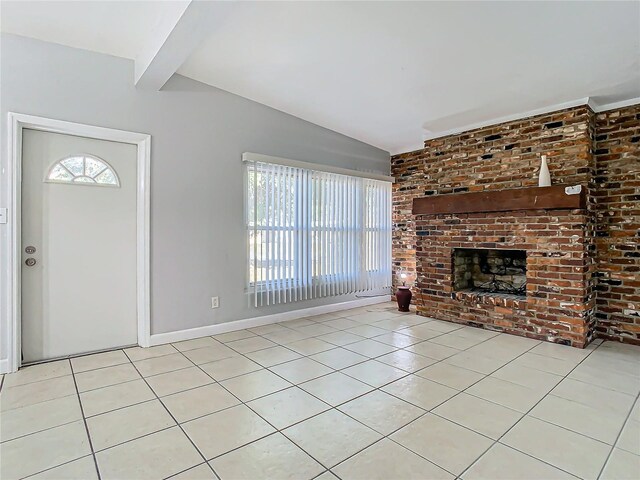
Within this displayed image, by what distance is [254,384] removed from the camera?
Answer: 2.59 metres

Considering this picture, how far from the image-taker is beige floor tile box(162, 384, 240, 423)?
2.17 metres

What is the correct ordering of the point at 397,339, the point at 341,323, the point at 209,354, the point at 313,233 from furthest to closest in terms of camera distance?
the point at 313,233, the point at 341,323, the point at 397,339, the point at 209,354

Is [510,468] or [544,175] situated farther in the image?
[544,175]

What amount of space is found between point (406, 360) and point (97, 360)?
273 centimetres

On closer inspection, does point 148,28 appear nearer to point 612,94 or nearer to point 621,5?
point 621,5

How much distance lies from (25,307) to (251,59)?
9.62 feet

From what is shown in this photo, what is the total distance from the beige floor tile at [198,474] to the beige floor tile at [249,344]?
1655 mm

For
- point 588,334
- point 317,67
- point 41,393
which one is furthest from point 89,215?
point 588,334

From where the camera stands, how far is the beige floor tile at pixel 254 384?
95.8 inches

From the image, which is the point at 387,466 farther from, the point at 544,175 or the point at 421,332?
the point at 544,175

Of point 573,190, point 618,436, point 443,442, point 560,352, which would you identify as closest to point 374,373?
point 443,442

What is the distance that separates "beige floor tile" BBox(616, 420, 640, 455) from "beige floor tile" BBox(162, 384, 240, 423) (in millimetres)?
2236

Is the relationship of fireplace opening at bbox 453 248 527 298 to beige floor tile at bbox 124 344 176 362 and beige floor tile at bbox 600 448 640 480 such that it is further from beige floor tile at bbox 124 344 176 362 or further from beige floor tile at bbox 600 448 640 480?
beige floor tile at bbox 124 344 176 362

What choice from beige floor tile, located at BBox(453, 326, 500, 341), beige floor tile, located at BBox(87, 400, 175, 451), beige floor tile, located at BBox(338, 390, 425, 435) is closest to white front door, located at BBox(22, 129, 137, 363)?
beige floor tile, located at BBox(87, 400, 175, 451)
